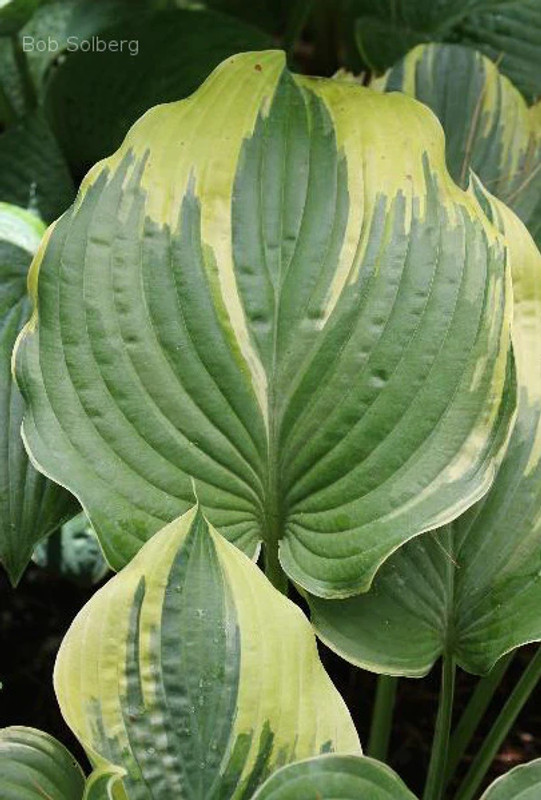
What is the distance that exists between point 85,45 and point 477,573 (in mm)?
683

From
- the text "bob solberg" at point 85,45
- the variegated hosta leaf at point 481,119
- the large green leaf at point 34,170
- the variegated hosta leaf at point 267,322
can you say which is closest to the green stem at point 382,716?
the variegated hosta leaf at point 267,322

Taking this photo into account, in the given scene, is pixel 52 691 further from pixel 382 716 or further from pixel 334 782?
pixel 334 782

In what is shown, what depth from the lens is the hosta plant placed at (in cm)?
70

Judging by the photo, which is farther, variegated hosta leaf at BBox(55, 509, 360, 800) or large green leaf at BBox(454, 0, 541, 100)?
large green leaf at BBox(454, 0, 541, 100)

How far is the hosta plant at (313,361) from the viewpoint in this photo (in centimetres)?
70

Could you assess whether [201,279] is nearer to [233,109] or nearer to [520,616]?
[233,109]

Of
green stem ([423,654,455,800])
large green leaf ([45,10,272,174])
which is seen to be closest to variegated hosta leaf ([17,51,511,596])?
green stem ([423,654,455,800])

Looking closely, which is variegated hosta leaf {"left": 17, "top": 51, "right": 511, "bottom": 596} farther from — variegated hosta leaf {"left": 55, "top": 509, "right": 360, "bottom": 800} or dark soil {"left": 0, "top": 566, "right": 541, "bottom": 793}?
dark soil {"left": 0, "top": 566, "right": 541, "bottom": 793}

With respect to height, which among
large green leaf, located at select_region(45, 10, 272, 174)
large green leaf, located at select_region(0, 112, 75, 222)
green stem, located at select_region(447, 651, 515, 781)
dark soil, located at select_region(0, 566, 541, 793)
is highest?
large green leaf, located at select_region(45, 10, 272, 174)

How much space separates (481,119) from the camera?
0.91 metres

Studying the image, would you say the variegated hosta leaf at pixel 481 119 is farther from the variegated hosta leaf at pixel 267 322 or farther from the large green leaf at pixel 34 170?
the large green leaf at pixel 34 170

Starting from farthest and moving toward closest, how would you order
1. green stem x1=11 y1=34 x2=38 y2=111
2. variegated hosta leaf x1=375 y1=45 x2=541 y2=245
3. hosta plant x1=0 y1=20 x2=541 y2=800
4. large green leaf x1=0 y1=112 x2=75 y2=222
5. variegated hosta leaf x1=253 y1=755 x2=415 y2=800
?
green stem x1=11 y1=34 x2=38 y2=111 < large green leaf x1=0 y1=112 x2=75 y2=222 < variegated hosta leaf x1=375 y1=45 x2=541 y2=245 < hosta plant x1=0 y1=20 x2=541 y2=800 < variegated hosta leaf x1=253 y1=755 x2=415 y2=800

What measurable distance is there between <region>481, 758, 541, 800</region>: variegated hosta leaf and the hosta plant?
84 millimetres

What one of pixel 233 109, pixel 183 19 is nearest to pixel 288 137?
pixel 233 109
